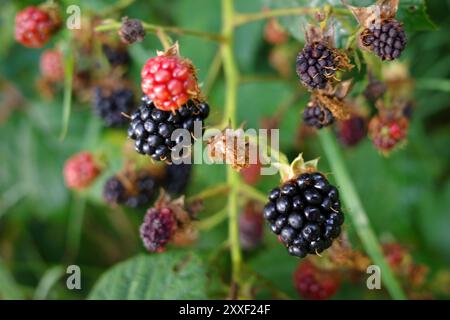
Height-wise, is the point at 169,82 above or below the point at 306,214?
above

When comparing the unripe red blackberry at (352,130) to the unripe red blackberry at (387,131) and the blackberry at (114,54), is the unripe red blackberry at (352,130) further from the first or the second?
the blackberry at (114,54)

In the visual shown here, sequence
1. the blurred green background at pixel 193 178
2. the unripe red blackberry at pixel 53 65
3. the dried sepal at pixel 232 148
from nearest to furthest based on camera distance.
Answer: the dried sepal at pixel 232 148 < the unripe red blackberry at pixel 53 65 < the blurred green background at pixel 193 178

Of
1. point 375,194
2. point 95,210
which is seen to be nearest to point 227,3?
point 375,194

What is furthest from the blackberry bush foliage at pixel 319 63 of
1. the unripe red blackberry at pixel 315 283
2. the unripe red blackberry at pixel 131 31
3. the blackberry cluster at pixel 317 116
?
the unripe red blackberry at pixel 315 283

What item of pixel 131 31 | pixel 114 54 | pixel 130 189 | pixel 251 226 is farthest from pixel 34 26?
pixel 251 226

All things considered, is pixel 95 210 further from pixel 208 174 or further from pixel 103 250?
pixel 208 174

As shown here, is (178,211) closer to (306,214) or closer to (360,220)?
(306,214)
